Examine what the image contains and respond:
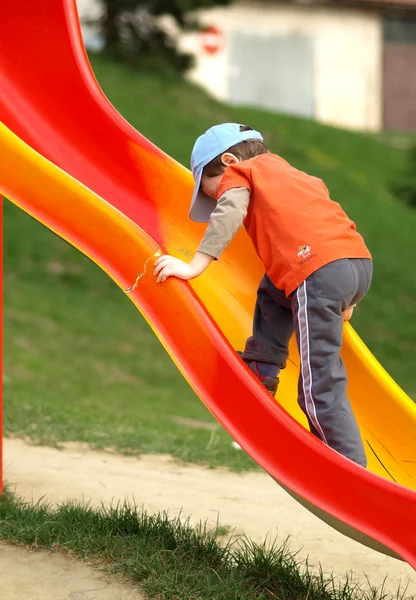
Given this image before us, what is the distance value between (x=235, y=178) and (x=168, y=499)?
5.80 ft

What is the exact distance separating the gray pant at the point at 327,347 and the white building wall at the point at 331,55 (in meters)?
19.9

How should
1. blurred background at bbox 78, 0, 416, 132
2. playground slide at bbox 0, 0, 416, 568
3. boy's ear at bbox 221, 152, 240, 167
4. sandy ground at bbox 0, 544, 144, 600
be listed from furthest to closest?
blurred background at bbox 78, 0, 416, 132 → boy's ear at bbox 221, 152, 240, 167 → sandy ground at bbox 0, 544, 144, 600 → playground slide at bbox 0, 0, 416, 568

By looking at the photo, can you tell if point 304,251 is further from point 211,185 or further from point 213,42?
point 213,42

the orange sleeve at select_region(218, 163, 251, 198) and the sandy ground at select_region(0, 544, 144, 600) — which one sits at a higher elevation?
the orange sleeve at select_region(218, 163, 251, 198)

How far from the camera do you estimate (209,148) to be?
3508 mm

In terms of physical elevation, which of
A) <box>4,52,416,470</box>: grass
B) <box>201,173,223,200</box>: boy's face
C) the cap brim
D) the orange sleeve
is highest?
the orange sleeve

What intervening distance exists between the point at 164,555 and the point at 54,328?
281 inches

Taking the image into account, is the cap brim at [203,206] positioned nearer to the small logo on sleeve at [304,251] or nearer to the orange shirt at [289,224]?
the orange shirt at [289,224]

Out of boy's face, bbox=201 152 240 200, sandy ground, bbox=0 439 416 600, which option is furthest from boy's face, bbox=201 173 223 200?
sandy ground, bbox=0 439 416 600

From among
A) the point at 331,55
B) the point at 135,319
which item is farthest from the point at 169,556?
the point at 331,55

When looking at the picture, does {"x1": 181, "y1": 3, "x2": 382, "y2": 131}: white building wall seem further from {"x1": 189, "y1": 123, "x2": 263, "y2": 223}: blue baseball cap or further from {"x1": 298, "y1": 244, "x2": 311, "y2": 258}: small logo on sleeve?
{"x1": 298, "y1": 244, "x2": 311, "y2": 258}: small logo on sleeve

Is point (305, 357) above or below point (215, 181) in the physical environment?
below

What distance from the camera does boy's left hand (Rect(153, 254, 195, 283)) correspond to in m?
3.32

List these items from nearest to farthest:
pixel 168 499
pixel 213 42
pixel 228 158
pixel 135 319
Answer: pixel 228 158 → pixel 168 499 → pixel 135 319 → pixel 213 42
